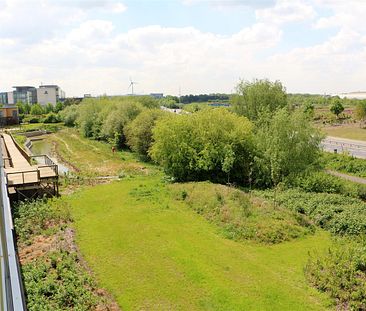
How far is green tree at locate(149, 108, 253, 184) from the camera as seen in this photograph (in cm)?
3231

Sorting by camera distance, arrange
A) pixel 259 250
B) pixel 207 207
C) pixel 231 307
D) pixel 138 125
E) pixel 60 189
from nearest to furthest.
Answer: pixel 231 307
pixel 259 250
pixel 207 207
pixel 60 189
pixel 138 125

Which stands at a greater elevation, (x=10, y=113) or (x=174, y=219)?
(x=10, y=113)

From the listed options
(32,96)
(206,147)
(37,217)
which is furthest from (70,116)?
(32,96)

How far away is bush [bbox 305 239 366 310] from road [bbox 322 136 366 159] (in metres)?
34.4

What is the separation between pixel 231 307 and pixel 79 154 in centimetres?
4334

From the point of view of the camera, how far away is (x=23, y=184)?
24719mm

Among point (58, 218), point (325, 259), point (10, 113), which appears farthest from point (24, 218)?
point (10, 113)

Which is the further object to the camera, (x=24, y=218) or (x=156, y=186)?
(x=156, y=186)

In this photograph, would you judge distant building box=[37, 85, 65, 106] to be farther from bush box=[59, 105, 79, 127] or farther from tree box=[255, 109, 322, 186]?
tree box=[255, 109, 322, 186]

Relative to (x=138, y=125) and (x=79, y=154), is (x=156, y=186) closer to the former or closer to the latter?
(x=138, y=125)

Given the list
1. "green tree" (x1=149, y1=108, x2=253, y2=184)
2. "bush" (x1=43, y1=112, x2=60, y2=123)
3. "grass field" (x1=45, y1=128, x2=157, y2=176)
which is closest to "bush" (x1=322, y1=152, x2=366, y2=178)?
"green tree" (x1=149, y1=108, x2=253, y2=184)

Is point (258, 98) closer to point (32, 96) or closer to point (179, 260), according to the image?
point (179, 260)

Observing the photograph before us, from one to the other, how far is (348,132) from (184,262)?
64.0 metres

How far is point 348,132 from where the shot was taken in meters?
71.3
